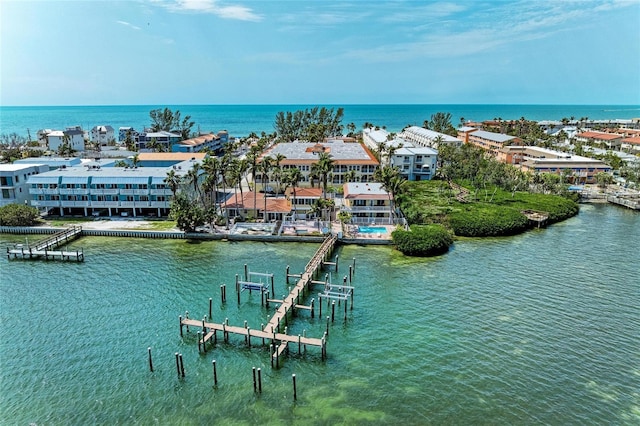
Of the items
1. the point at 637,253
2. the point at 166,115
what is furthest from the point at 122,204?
the point at 166,115

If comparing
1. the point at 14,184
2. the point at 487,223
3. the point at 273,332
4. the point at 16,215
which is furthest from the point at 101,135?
the point at 273,332

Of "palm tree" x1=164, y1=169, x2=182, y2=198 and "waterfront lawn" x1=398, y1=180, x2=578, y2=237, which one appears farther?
"waterfront lawn" x1=398, y1=180, x2=578, y2=237

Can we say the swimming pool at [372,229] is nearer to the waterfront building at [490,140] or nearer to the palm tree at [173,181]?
the palm tree at [173,181]

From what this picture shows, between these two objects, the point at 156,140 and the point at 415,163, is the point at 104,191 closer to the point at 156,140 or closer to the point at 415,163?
the point at 156,140

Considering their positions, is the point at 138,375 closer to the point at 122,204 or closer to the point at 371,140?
the point at 122,204

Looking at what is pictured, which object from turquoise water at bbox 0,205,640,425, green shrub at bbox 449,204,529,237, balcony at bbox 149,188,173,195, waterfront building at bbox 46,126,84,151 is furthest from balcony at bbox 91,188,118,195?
waterfront building at bbox 46,126,84,151

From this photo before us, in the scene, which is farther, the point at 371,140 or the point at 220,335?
the point at 371,140

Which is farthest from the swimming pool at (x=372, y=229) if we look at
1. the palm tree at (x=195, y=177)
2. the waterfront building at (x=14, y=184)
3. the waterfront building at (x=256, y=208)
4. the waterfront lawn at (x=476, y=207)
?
the waterfront building at (x=14, y=184)

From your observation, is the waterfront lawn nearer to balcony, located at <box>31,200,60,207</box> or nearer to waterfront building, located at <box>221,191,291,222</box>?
waterfront building, located at <box>221,191,291,222</box>
